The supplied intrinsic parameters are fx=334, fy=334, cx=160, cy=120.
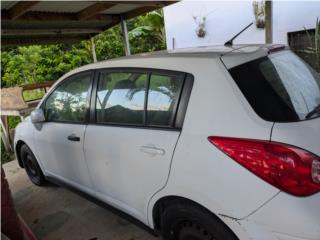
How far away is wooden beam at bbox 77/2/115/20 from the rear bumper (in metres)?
4.74

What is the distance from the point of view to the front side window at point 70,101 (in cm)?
333

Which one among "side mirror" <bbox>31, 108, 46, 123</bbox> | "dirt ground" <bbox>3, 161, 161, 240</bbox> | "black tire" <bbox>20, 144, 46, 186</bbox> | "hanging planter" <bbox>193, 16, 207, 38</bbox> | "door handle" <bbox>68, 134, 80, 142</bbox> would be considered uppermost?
"hanging planter" <bbox>193, 16, 207, 38</bbox>

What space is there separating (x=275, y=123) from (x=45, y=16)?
17.5ft

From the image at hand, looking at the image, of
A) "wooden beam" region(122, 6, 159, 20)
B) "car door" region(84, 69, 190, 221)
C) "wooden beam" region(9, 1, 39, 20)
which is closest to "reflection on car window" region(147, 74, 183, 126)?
"car door" region(84, 69, 190, 221)

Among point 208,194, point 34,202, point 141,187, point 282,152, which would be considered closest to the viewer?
point 282,152

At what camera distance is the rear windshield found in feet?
6.59

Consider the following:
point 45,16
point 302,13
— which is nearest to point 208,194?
point 45,16

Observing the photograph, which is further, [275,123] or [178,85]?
[178,85]

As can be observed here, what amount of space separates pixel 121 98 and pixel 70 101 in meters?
0.87

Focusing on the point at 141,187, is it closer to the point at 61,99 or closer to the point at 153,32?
the point at 61,99

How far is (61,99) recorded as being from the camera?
3.74 metres

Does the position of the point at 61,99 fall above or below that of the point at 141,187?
above

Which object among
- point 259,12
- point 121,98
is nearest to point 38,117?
point 121,98

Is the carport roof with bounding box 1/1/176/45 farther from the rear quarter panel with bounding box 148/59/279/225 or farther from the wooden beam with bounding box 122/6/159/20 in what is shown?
the rear quarter panel with bounding box 148/59/279/225
